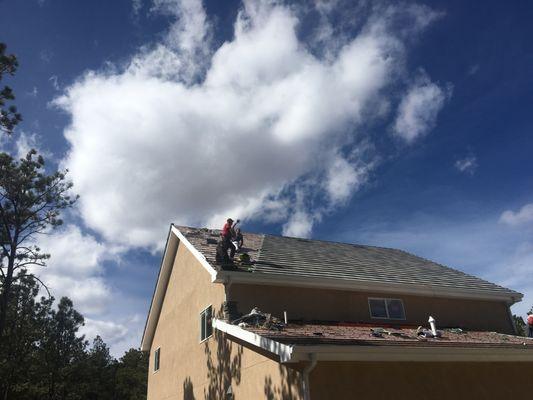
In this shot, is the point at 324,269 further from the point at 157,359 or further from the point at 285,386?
the point at 157,359

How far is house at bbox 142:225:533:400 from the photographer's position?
27.5ft

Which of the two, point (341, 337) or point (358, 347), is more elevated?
point (341, 337)

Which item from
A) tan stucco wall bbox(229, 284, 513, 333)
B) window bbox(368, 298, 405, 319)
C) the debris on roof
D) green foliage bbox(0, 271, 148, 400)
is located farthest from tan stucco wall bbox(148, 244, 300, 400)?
green foliage bbox(0, 271, 148, 400)

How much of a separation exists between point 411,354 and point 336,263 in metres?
6.89

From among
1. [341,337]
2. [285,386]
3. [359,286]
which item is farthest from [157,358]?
[341,337]

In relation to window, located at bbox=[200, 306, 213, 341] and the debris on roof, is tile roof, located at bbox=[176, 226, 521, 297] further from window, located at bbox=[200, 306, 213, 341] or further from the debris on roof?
window, located at bbox=[200, 306, 213, 341]

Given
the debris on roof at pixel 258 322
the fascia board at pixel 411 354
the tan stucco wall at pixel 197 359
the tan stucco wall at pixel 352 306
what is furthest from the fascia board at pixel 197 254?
the fascia board at pixel 411 354

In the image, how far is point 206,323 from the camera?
13328mm

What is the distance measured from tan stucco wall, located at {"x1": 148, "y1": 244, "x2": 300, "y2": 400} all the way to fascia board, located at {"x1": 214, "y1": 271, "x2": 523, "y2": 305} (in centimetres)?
92

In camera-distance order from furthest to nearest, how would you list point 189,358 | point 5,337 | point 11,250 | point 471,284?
point 5,337, point 11,250, point 471,284, point 189,358

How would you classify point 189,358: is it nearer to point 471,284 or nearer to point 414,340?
point 414,340

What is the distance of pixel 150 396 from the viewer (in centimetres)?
1911

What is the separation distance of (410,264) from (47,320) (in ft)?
112

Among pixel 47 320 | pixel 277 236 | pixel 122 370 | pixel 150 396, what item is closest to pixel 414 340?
pixel 277 236
